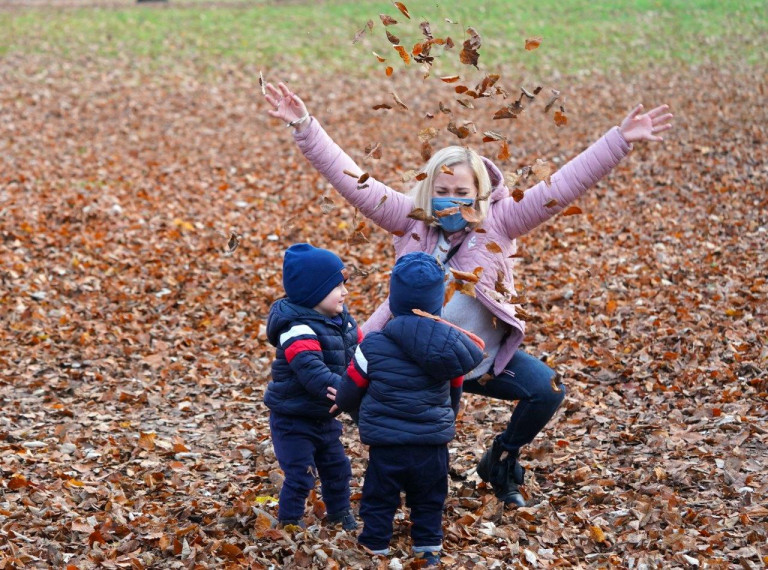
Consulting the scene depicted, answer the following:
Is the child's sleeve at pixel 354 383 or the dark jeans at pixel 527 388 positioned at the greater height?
the dark jeans at pixel 527 388

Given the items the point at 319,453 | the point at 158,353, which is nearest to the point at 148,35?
the point at 158,353

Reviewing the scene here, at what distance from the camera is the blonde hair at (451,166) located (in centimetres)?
457

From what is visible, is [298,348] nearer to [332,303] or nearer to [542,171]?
[332,303]

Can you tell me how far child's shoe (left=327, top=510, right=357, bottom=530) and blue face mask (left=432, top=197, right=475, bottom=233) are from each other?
168cm

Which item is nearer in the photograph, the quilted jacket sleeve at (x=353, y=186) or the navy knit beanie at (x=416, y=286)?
the navy knit beanie at (x=416, y=286)

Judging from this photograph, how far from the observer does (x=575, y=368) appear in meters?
7.20

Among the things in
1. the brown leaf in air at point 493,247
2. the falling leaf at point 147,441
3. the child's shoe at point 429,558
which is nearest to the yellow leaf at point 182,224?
the falling leaf at point 147,441

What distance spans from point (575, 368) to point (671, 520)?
2.63 meters

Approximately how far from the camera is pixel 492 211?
4.69m

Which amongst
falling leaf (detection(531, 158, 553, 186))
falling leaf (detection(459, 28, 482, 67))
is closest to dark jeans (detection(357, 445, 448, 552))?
falling leaf (detection(531, 158, 553, 186))

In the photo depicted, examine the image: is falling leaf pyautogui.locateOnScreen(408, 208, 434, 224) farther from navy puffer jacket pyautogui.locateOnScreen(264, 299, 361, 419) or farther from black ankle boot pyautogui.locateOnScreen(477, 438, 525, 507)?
black ankle boot pyautogui.locateOnScreen(477, 438, 525, 507)

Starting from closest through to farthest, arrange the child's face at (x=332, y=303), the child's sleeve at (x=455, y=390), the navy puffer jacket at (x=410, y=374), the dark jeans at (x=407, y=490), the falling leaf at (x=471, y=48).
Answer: the navy puffer jacket at (x=410, y=374) → the dark jeans at (x=407, y=490) → the child's sleeve at (x=455, y=390) → the child's face at (x=332, y=303) → the falling leaf at (x=471, y=48)

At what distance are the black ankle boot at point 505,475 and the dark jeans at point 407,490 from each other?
2.53 ft

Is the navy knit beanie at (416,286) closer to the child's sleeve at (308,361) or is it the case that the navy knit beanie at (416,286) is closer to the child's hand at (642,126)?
the child's sleeve at (308,361)
